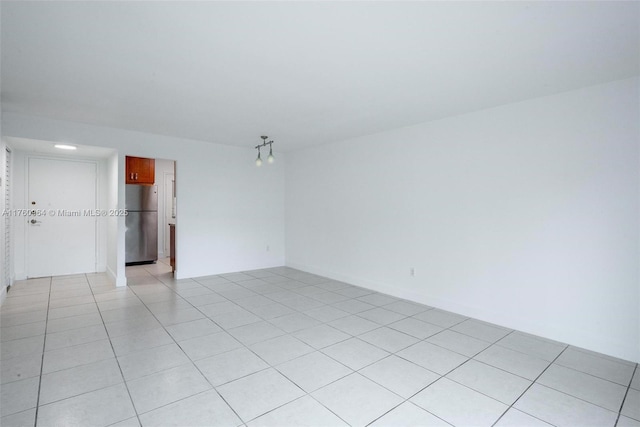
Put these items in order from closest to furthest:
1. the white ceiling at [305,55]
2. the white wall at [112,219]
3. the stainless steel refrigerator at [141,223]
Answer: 1. the white ceiling at [305,55]
2. the white wall at [112,219]
3. the stainless steel refrigerator at [141,223]

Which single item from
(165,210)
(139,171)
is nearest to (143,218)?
→ (165,210)

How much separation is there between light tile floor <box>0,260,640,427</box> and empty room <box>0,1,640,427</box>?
0.02 m

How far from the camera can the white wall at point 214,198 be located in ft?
16.1

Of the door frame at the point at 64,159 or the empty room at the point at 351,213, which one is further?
the door frame at the point at 64,159

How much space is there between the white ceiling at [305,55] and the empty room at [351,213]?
0.07 ft

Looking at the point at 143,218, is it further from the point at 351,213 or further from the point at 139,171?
the point at 351,213

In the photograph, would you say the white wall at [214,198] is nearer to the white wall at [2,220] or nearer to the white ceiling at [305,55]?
→ the white wall at [2,220]

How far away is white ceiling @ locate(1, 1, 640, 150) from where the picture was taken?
1.92 metres

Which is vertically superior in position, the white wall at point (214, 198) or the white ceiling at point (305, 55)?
the white ceiling at point (305, 55)

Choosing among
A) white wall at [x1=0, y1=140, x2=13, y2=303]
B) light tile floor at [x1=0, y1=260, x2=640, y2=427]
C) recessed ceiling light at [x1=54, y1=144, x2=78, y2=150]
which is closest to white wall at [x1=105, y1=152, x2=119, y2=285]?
recessed ceiling light at [x1=54, y1=144, x2=78, y2=150]

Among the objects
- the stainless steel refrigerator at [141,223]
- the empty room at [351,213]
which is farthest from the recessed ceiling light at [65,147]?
the stainless steel refrigerator at [141,223]

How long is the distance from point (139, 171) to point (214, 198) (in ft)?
5.86

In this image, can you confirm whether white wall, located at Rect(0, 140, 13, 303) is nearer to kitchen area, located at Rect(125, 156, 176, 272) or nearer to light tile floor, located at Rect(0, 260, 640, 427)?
light tile floor, located at Rect(0, 260, 640, 427)

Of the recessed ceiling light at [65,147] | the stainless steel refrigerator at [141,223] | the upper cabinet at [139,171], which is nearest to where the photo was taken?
the recessed ceiling light at [65,147]
